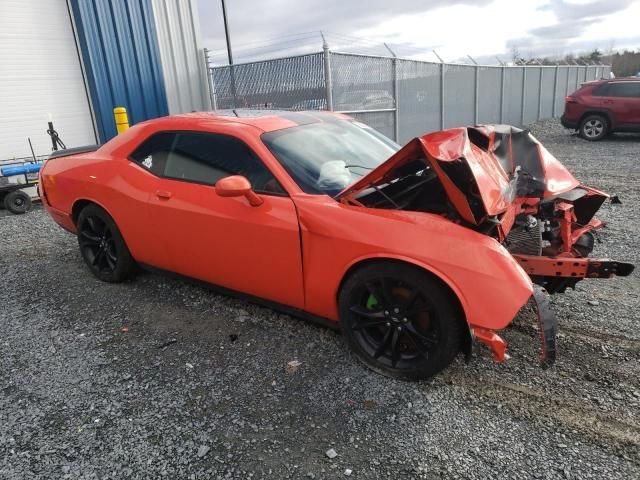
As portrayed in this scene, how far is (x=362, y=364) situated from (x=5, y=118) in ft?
28.9

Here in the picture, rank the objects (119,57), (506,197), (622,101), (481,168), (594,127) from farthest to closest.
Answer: (594,127), (622,101), (119,57), (506,197), (481,168)

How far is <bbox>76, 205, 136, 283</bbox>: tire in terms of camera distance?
4148mm

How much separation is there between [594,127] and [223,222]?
13484 millimetres

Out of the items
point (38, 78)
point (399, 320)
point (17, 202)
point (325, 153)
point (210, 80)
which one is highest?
point (38, 78)

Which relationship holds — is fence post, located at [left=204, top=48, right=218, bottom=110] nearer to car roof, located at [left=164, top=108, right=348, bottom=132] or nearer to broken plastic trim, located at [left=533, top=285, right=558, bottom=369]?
car roof, located at [left=164, top=108, right=348, bottom=132]

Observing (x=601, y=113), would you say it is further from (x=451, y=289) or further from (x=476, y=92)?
(x=451, y=289)

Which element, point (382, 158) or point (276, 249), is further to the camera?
point (382, 158)

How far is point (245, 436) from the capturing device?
7.92 feet

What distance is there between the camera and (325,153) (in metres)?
3.39

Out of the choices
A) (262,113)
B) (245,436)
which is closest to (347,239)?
(245,436)

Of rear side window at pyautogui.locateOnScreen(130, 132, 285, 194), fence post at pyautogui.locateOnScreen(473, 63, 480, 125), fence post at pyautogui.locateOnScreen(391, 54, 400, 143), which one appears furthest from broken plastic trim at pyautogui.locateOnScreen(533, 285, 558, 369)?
fence post at pyautogui.locateOnScreen(473, 63, 480, 125)

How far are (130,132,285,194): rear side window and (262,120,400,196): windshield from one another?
0.16 meters

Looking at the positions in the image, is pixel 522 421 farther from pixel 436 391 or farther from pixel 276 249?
pixel 276 249

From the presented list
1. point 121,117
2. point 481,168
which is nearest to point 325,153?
point 481,168
